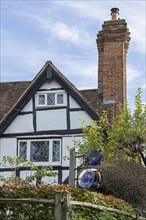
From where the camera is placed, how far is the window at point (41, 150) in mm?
17672

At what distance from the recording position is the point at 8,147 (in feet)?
59.5

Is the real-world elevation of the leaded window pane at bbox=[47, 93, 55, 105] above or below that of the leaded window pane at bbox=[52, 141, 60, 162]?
above

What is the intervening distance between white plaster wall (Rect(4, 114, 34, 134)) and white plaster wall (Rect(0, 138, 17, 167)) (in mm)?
319

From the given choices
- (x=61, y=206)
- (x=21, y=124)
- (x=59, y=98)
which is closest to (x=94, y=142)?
(x=59, y=98)

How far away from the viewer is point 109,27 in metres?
19.8

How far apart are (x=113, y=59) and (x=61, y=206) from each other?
12.7 m

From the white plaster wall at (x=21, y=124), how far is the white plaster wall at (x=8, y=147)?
0.32 m

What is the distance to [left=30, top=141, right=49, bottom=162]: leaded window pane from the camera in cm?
1775

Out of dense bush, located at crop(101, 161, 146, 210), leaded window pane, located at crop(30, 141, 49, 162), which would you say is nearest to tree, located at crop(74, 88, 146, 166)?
dense bush, located at crop(101, 161, 146, 210)

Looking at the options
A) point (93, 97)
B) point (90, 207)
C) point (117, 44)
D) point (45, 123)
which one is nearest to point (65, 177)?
point (45, 123)

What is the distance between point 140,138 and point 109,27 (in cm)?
697

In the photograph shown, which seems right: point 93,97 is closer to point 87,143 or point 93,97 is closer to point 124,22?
point 124,22

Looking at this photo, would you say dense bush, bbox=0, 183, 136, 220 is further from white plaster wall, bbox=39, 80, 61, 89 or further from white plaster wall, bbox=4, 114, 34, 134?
white plaster wall, bbox=39, 80, 61, 89

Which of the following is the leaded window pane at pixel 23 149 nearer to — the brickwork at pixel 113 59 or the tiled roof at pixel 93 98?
the tiled roof at pixel 93 98
